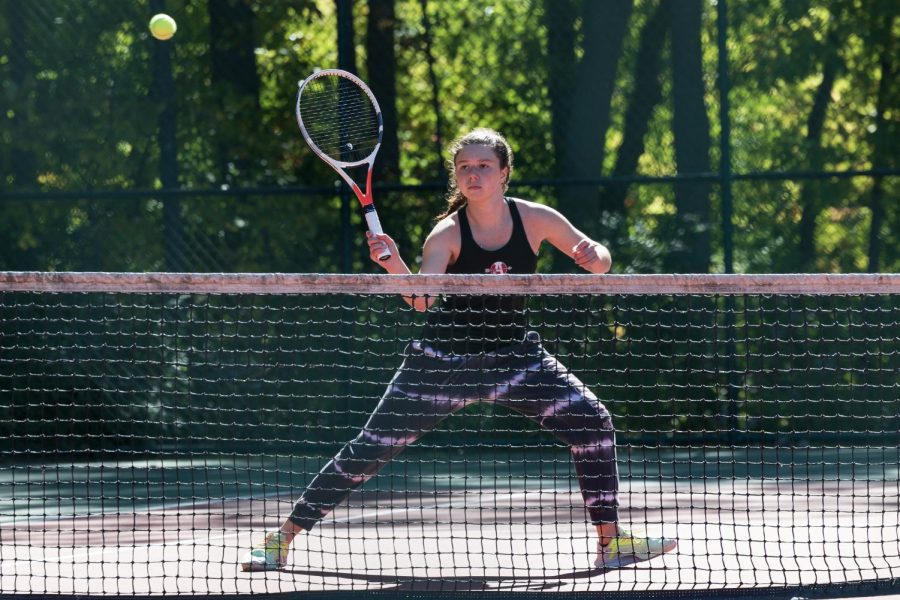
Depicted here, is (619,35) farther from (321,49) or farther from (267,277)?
(267,277)

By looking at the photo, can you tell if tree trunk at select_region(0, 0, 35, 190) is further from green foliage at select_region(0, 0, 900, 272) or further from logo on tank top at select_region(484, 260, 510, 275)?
logo on tank top at select_region(484, 260, 510, 275)

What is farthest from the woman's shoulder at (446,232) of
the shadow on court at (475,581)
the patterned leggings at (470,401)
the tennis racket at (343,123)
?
the shadow on court at (475,581)

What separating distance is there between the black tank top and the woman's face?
11cm

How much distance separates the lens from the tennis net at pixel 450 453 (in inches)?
173

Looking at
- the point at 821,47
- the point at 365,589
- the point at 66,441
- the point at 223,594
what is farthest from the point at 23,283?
the point at 821,47

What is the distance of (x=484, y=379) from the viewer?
4719 millimetres

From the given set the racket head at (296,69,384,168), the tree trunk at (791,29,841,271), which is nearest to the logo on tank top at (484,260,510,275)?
the racket head at (296,69,384,168)

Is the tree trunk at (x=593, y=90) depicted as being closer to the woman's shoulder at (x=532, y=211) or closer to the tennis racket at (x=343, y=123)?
the tennis racket at (x=343, y=123)

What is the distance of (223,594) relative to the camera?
4.31m

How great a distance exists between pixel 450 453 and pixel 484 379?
1.09 meters

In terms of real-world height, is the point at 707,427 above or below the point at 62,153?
below

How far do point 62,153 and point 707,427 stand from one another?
439cm

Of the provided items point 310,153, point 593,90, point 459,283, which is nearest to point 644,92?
point 593,90

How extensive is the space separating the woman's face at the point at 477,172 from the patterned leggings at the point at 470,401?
20.6 inches
